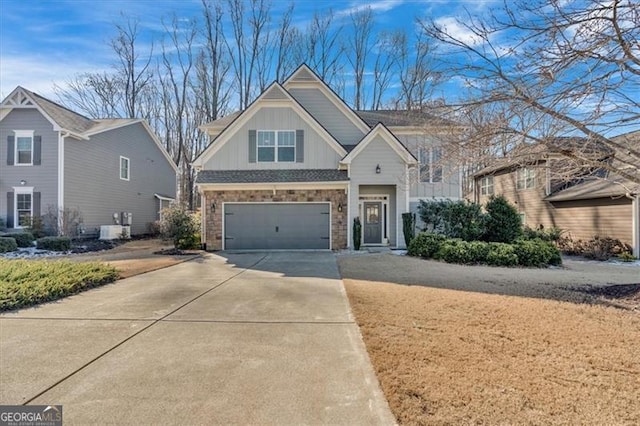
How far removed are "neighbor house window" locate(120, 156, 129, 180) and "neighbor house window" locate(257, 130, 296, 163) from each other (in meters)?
11.7

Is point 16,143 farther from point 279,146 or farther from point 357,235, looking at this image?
point 357,235

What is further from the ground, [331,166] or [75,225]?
[331,166]

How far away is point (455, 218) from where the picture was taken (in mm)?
13891

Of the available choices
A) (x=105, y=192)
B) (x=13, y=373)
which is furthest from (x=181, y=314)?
A: (x=105, y=192)

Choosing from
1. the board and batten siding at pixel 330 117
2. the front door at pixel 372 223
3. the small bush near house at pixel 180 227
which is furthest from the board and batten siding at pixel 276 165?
the front door at pixel 372 223

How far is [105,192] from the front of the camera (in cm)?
2005

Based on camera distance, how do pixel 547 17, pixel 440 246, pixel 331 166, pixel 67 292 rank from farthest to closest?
pixel 331 166, pixel 440 246, pixel 67 292, pixel 547 17

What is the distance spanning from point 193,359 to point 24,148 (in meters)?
20.0

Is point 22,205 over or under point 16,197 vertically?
under

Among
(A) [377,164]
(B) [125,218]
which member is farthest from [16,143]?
(A) [377,164]

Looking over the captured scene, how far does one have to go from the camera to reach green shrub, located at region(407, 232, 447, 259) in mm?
12625

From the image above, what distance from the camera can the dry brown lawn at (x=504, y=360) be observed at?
9.13 feet

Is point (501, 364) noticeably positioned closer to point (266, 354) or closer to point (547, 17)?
point (266, 354)

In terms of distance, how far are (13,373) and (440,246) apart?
1179 cm
